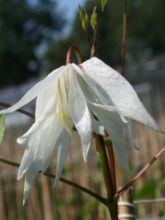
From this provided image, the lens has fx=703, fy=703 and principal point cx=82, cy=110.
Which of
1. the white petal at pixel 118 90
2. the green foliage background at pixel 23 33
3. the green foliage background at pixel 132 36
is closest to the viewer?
the white petal at pixel 118 90

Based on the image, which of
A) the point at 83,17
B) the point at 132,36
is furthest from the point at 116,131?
the point at 132,36

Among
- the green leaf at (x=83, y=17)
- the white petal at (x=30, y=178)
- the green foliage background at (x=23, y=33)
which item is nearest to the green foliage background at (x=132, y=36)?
the green foliage background at (x=23, y=33)

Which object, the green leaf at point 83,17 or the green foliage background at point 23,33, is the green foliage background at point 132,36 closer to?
the green foliage background at point 23,33

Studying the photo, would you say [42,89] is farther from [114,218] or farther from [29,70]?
[29,70]

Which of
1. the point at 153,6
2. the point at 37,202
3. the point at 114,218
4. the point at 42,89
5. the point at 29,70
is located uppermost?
the point at 153,6

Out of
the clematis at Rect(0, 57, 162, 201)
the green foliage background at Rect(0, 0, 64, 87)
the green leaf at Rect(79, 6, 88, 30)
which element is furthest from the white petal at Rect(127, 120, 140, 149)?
the green foliage background at Rect(0, 0, 64, 87)

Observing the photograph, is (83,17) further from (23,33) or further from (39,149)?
(23,33)

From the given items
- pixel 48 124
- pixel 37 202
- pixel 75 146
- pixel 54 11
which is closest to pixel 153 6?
pixel 54 11
